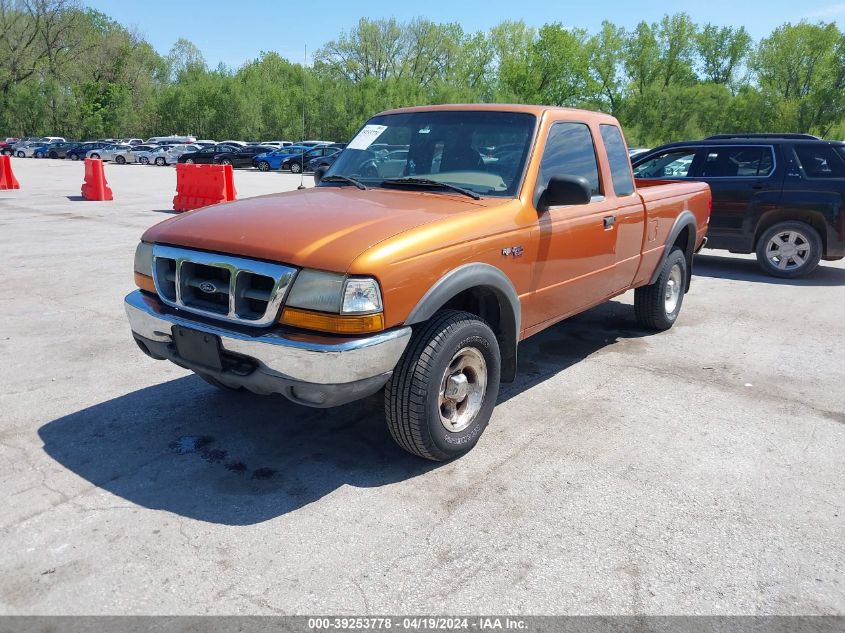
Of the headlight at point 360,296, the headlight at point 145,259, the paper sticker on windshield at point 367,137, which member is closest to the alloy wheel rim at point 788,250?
the paper sticker on windshield at point 367,137

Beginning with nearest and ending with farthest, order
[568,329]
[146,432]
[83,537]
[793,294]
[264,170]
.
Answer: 1. [83,537]
2. [146,432]
3. [568,329]
4. [793,294]
5. [264,170]

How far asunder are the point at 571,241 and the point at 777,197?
6282 millimetres

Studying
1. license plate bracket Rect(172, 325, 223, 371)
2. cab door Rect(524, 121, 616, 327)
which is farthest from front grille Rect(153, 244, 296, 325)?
cab door Rect(524, 121, 616, 327)

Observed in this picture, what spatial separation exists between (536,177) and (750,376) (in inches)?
103

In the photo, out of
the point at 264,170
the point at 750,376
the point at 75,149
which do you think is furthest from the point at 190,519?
the point at 75,149

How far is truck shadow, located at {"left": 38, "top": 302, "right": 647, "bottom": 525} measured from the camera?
3.41 m

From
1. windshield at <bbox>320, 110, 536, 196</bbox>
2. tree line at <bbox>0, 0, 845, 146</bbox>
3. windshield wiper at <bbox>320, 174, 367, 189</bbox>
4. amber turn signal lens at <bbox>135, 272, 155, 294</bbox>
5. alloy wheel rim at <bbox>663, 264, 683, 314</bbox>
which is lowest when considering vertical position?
alloy wheel rim at <bbox>663, 264, 683, 314</bbox>

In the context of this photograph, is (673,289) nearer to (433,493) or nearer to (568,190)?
(568,190)

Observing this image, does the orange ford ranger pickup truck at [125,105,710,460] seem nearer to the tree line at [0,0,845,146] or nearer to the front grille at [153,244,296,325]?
the front grille at [153,244,296,325]

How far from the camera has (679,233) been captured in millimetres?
6445

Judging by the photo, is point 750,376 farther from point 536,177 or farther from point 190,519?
point 190,519

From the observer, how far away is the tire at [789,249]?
9305 millimetres

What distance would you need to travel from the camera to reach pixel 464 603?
2.68 meters

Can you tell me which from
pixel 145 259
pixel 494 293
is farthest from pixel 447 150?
pixel 145 259
